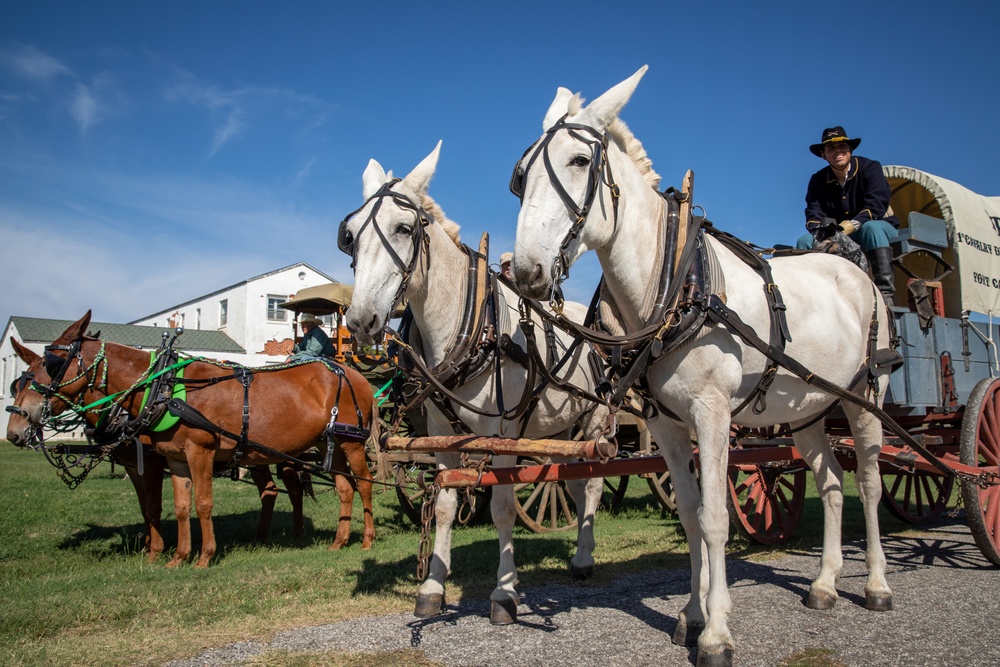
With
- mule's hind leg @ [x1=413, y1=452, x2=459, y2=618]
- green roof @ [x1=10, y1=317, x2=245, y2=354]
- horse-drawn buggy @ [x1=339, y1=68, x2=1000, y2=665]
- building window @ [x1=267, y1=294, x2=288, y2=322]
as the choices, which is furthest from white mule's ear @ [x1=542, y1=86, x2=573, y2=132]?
building window @ [x1=267, y1=294, x2=288, y2=322]

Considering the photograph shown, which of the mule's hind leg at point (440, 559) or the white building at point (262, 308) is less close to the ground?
the white building at point (262, 308)

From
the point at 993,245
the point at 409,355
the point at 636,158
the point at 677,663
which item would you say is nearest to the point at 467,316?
the point at 409,355

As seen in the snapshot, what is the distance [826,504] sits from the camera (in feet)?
17.5

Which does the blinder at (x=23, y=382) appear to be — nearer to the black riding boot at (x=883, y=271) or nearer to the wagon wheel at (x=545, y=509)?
the wagon wheel at (x=545, y=509)

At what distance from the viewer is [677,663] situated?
3857 mm

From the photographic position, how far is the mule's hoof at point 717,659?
365cm

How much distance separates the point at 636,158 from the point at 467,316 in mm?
1499

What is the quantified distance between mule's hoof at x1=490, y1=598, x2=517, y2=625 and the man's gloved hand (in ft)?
13.6

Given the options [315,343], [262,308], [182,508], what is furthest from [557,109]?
[262,308]

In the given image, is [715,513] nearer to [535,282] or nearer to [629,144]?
[535,282]

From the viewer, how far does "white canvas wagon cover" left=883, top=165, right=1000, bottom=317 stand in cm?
720

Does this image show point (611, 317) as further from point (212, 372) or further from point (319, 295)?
point (319, 295)

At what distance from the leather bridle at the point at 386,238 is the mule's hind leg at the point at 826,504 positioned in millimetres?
3077

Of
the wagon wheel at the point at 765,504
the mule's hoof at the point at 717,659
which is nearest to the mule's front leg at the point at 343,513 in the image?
the wagon wheel at the point at 765,504
